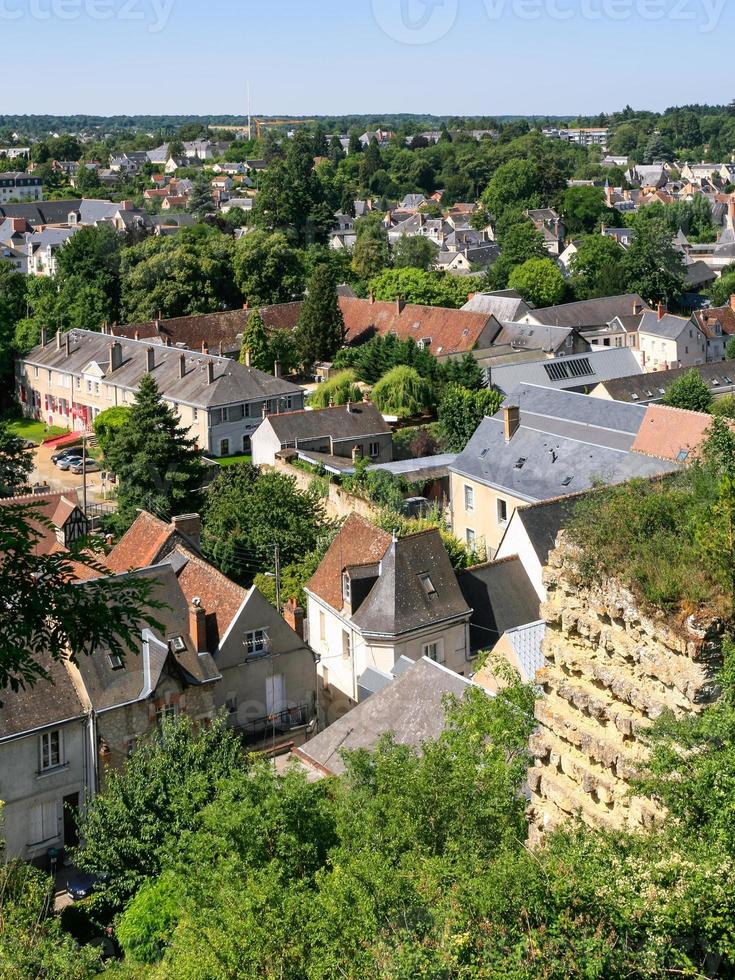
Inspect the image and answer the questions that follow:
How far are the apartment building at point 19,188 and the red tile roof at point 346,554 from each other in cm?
12019

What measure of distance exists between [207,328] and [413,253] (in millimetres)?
24406

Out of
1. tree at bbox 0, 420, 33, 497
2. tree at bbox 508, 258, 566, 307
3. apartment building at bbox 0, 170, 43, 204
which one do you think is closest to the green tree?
tree at bbox 0, 420, 33, 497

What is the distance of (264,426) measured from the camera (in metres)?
45.6

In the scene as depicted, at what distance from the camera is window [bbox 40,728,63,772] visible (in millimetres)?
21812

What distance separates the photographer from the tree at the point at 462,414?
45.7m

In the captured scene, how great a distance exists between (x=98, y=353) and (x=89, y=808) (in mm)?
42179

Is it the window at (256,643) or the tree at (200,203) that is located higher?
the tree at (200,203)

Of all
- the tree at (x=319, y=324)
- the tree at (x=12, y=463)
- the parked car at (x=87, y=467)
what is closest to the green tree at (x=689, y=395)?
the tree at (x=319, y=324)

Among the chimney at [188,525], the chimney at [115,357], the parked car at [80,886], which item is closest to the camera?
the parked car at [80,886]

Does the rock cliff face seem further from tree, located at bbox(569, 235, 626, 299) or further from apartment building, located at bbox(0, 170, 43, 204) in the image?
apartment building, located at bbox(0, 170, 43, 204)

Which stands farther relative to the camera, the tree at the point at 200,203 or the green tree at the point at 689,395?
the tree at the point at 200,203

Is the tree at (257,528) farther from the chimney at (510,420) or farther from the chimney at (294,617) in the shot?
the chimney at (510,420)

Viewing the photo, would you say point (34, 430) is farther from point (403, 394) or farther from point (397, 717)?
point (397, 717)

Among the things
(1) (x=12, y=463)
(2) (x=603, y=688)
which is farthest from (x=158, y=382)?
(2) (x=603, y=688)
